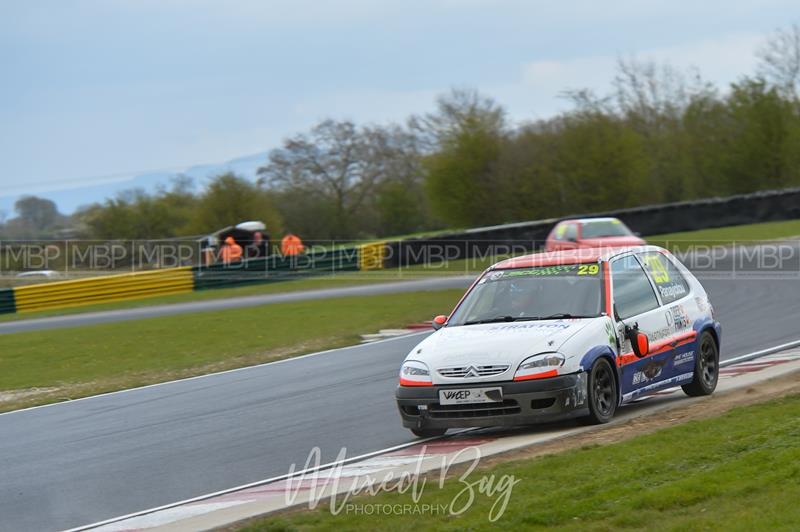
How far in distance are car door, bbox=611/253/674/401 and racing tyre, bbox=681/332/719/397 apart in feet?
1.77

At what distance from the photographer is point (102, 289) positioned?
3033cm

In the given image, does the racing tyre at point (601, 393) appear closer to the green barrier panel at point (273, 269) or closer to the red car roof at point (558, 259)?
the red car roof at point (558, 259)

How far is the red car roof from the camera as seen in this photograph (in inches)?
384

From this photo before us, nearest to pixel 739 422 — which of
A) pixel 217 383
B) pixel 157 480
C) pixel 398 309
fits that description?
pixel 157 480

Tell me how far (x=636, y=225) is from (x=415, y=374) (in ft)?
87.4

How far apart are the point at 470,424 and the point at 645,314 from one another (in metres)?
2.10

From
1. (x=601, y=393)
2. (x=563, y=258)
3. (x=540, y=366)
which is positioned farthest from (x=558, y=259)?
(x=540, y=366)

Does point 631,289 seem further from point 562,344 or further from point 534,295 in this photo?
point 562,344

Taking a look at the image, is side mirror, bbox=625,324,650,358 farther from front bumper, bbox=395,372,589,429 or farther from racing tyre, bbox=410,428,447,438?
racing tyre, bbox=410,428,447,438

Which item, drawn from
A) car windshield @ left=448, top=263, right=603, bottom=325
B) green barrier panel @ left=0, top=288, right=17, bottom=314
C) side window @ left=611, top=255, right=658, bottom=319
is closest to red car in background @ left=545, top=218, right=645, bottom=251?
green barrier panel @ left=0, top=288, right=17, bottom=314

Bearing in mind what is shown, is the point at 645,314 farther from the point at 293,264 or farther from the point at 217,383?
the point at 293,264

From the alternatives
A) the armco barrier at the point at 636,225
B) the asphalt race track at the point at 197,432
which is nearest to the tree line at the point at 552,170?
the armco barrier at the point at 636,225

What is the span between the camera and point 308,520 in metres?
6.06

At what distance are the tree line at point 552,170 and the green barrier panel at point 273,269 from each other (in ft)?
51.7
